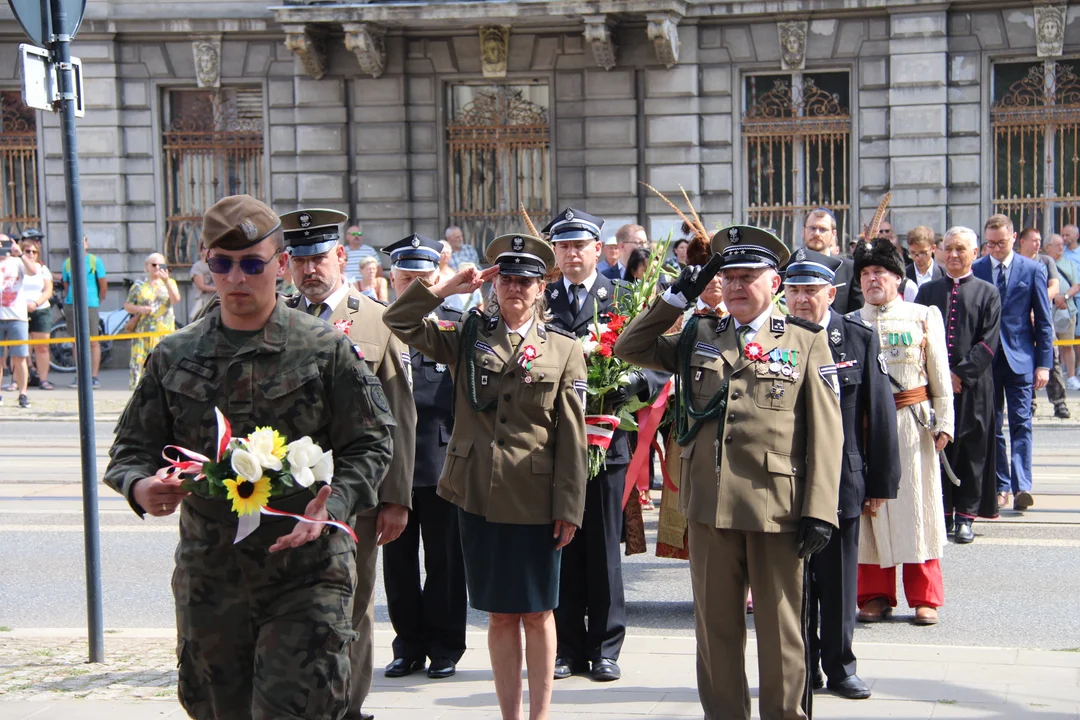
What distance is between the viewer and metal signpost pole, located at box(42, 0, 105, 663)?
22.1ft

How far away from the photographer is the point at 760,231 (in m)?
5.38

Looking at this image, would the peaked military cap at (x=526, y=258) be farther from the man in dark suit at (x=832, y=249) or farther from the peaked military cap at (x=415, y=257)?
the man in dark suit at (x=832, y=249)

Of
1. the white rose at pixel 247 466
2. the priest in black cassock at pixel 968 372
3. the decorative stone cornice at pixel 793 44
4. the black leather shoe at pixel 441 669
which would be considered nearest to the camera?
the white rose at pixel 247 466

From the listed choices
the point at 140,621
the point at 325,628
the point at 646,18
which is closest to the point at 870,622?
the point at 140,621

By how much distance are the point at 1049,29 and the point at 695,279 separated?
1730 centimetres

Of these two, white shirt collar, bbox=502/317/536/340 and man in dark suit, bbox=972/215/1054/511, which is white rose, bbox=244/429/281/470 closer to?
white shirt collar, bbox=502/317/536/340

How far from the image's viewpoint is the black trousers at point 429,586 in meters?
6.70

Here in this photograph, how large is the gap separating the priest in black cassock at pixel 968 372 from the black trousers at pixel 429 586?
13.5 ft

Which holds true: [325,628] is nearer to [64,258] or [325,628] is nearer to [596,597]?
[596,597]

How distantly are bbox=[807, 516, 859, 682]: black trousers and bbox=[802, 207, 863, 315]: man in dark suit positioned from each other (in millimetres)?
2799

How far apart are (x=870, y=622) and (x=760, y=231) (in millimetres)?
3161

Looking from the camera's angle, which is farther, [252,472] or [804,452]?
[804,452]

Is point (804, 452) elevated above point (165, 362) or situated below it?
below

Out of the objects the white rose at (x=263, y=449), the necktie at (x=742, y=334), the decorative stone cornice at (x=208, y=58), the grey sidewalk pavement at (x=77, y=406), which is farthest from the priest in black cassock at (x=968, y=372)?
the decorative stone cornice at (x=208, y=58)
